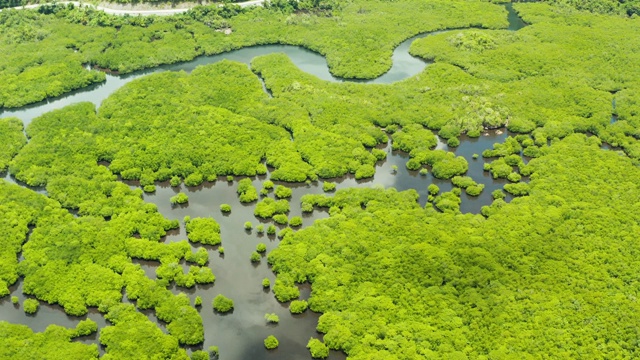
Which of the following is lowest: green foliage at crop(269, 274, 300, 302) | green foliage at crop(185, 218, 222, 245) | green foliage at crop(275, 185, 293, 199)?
green foliage at crop(269, 274, 300, 302)

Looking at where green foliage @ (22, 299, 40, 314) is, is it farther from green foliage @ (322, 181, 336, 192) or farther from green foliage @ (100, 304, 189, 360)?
green foliage @ (322, 181, 336, 192)

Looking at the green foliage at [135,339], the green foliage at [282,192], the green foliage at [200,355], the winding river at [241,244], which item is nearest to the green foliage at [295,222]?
the winding river at [241,244]

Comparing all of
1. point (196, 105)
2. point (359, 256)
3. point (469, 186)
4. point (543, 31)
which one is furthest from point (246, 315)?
point (543, 31)

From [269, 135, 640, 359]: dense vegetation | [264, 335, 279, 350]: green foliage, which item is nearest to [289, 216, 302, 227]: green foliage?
[269, 135, 640, 359]: dense vegetation

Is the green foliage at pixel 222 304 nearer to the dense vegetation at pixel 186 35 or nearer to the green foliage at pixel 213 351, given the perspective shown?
the green foliage at pixel 213 351

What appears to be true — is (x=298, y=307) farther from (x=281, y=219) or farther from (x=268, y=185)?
(x=268, y=185)

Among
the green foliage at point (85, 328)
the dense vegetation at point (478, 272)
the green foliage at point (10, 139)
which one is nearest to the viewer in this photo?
the dense vegetation at point (478, 272)

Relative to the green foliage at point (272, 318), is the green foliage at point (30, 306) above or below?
above
